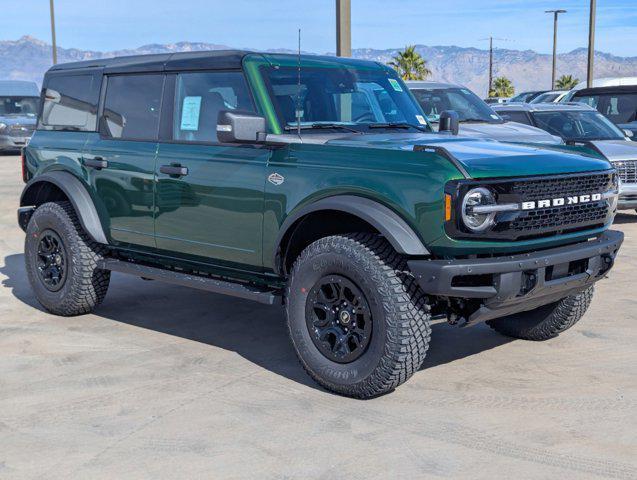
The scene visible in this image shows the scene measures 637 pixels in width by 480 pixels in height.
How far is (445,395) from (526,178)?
4.21 feet

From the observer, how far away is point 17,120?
1080 inches

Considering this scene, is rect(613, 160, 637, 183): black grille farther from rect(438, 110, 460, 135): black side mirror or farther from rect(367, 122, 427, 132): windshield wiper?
rect(367, 122, 427, 132): windshield wiper

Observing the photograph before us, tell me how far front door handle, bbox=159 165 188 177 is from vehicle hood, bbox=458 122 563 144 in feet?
18.5

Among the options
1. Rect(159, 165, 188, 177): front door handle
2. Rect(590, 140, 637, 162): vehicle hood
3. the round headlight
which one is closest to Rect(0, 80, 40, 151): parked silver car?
Rect(590, 140, 637, 162): vehicle hood

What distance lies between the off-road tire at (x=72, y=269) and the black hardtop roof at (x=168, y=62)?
112 cm

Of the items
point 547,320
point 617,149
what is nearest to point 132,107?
point 547,320

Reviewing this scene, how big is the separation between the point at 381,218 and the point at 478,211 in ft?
1.67

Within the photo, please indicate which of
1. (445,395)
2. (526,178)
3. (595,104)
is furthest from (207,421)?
(595,104)

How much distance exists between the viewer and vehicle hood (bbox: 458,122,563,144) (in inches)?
437

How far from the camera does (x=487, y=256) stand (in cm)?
478

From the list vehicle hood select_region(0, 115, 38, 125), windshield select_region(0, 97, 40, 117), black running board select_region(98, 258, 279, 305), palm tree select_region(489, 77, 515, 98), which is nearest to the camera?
black running board select_region(98, 258, 279, 305)

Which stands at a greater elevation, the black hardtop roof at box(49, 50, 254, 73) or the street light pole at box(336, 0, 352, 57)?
the street light pole at box(336, 0, 352, 57)

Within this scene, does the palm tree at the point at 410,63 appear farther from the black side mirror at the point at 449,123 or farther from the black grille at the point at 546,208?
the black grille at the point at 546,208

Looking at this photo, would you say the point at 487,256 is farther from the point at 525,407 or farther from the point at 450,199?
the point at 525,407
